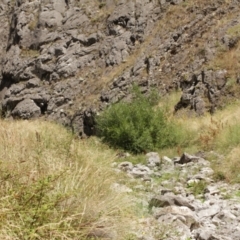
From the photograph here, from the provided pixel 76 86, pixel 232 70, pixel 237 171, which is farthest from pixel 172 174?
pixel 76 86

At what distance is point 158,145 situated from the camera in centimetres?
1291

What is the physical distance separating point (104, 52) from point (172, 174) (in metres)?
17.6

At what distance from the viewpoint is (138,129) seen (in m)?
13.5

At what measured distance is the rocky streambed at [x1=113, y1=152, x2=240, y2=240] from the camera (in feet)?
13.9


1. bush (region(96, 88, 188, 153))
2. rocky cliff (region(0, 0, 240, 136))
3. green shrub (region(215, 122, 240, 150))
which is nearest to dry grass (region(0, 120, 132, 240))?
green shrub (region(215, 122, 240, 150))

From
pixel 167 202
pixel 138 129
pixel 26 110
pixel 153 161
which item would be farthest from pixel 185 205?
pixel 26 110

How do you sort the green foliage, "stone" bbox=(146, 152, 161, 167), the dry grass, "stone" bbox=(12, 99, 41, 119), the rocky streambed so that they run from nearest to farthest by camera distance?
the dry grass, the rocky streambed, the green foliage, "stone" bbox=(146, 152, 161, 167), "stone" bbox=(12, 99, 41, 119)

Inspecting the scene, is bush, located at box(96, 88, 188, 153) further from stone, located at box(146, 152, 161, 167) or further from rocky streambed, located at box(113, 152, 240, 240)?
rocky streambed, located at box(113, 152, 240, 240)

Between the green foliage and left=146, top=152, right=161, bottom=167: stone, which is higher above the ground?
the green foliage

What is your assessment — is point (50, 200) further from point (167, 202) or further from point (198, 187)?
point (198, 187)

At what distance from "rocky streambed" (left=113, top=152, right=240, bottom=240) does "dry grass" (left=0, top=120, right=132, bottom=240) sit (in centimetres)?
35

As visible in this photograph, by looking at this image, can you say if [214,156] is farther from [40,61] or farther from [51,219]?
[40,61]

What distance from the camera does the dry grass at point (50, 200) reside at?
3283 millimetres

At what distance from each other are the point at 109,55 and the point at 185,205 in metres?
19.8
